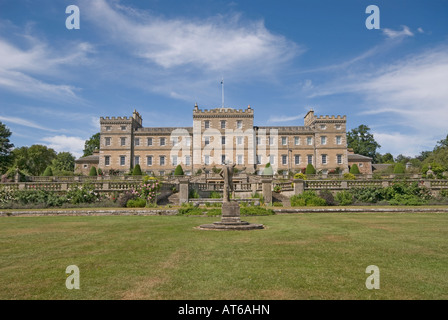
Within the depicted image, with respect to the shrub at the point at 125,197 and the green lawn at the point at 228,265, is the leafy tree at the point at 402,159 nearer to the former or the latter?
the shrub at the point at 125,197

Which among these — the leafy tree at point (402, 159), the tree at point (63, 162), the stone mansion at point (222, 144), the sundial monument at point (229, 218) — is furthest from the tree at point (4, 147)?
the leafy tree at point (402, 159)

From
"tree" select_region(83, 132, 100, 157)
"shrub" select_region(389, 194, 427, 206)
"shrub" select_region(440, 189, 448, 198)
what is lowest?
"shrub" select_region(389, 194, 427, 206)

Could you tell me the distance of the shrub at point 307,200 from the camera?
804 inches

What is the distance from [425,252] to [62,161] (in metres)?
73.8

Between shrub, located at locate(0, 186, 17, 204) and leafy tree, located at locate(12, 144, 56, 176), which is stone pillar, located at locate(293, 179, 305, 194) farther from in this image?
leafy tree, located at locate(12, 144, 56, 176)

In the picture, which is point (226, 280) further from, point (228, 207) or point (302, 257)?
point (228, 207)

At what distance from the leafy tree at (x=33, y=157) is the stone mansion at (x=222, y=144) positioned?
8487 mm

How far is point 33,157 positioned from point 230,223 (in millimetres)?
57488

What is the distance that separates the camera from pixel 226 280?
4578mm

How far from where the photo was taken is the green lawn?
415cm

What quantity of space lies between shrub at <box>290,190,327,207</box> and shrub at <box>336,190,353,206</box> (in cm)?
111

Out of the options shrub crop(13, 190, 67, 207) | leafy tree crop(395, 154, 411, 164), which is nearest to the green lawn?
shrub crop(13, 190, 67, 207)

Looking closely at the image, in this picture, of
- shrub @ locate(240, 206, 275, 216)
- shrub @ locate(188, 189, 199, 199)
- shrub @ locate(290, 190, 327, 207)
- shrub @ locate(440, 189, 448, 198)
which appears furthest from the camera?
shrub @ locate(188, 189, 199, 199)
